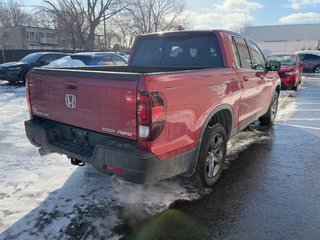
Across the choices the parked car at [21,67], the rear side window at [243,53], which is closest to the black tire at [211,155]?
the rear side window at [243,53]

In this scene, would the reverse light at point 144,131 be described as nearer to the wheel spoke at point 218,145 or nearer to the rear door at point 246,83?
the wheel spoke at point 218,145

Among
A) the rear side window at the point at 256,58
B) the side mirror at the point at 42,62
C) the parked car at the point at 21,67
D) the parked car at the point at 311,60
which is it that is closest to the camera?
the rear side window at the point at 256,58

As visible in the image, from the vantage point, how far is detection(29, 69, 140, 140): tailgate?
9.20ft

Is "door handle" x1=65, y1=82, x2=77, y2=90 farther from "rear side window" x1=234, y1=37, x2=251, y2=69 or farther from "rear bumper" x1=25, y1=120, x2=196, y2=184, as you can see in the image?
"rear side window" x1=234, y1=37, x2=251, y2=69

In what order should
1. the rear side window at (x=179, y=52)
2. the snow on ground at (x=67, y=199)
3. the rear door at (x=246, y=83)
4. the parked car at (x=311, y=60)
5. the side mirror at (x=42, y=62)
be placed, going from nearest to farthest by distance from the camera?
1. the snow on ground at (x=67, y=199)
2. the rear side window at (x=179, y=52)
3. the rear door at (x=246, y=83)
4. the side mirror at (x=42, y=62)
5. the parked car at (x=311, y=60)

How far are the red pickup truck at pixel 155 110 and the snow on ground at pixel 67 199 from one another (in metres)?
0.43

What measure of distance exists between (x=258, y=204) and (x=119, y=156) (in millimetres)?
1813

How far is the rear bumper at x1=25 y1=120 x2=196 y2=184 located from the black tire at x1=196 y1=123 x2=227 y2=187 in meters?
0.32

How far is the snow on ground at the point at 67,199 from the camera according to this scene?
119 inches

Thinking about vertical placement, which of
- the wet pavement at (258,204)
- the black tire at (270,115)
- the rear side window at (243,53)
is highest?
the rear side window at (243,53)

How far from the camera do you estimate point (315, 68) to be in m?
23.5

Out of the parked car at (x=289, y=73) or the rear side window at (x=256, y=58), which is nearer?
the rear side window at (x=256, y=58)

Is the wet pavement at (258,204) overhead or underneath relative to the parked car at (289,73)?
underneath

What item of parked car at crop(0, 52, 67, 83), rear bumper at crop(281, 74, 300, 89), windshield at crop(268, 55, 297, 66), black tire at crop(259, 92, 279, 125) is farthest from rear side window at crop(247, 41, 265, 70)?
parked car at crop(0, 52, 67, 83)
